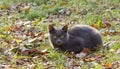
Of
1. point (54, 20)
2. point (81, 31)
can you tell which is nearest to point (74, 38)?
point (81, 31)

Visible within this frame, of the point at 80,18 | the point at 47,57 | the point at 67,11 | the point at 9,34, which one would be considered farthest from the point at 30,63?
the point at 67,11

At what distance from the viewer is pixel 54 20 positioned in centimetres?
1092

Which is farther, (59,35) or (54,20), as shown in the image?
(54,20)

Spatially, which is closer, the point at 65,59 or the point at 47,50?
the point at 65,59

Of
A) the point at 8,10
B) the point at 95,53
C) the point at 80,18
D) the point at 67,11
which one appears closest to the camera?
the point at 95,53

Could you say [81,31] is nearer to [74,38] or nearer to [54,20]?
[74,38]

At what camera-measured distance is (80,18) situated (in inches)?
429

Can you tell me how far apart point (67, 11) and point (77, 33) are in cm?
366

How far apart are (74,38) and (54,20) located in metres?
2.92

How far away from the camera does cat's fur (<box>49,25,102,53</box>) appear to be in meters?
7.96

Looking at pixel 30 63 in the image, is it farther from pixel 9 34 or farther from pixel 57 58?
pixel 9 34

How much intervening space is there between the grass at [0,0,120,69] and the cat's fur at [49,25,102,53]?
21cm

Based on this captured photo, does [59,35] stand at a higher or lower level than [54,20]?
higher

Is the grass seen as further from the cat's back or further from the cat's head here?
the cat's back
